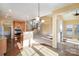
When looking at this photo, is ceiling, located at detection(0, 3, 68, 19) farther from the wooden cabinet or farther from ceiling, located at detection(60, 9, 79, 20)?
the wooden cabinet

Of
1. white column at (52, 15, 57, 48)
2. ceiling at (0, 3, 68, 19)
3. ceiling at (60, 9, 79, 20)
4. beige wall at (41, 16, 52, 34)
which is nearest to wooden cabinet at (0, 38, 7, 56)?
ceiling at (0, 3, 68, 19)

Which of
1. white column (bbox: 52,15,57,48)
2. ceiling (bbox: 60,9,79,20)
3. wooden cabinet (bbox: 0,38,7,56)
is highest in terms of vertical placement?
ceiling (bbox: 60,9,79,20)

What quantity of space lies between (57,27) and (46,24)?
7.1 inches

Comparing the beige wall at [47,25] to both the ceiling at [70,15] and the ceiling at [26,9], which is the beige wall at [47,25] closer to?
the ceiling at [26,9]

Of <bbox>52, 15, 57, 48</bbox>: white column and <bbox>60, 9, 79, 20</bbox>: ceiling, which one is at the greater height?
<bbox>60, 9, 79, 20</bbox>: ceiling

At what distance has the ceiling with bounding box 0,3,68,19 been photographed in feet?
6.43

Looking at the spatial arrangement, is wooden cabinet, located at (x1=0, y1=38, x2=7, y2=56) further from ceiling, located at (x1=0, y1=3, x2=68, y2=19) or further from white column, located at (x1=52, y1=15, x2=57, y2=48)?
white column, located at (x1=52, y1=15, x2=57, y2=48)

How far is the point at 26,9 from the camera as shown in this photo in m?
1.98

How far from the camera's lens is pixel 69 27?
1.98m

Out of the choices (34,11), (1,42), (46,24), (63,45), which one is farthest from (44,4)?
(1,42)

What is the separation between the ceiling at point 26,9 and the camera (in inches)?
77.2

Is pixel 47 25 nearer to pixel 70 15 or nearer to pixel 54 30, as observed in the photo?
pixel 54 30

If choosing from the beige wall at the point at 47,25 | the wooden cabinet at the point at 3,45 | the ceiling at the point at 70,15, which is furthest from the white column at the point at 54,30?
the wooden cabinet at the point at 3,45

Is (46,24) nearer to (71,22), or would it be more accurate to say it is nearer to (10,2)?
(71,22)
